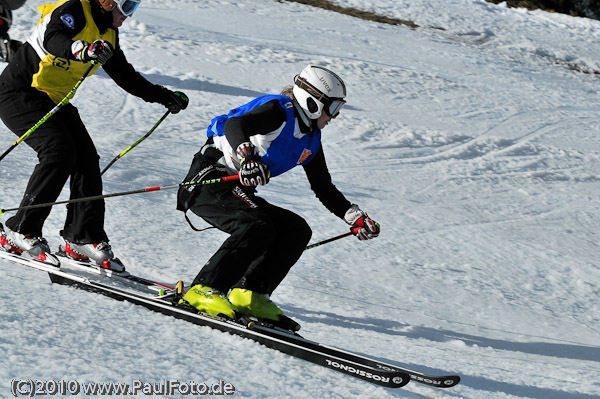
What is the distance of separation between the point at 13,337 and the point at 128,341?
529mm

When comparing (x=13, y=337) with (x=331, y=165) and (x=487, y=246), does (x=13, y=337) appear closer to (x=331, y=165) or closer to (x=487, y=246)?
(x=487, y=246)

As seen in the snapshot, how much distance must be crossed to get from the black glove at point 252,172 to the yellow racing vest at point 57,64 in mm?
1417

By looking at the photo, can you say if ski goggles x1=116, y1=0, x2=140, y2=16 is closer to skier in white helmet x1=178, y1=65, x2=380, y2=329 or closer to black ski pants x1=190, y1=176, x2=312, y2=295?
skier in white helmet x1=178, y1=65, x2=380, y2=329

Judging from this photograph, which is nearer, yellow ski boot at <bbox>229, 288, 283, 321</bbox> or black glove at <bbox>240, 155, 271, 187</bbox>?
black glove at <bbox>240, 155, 271, 187</bbox>

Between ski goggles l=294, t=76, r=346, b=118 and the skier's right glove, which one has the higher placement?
ski goggles l=294, t=76, r=346, b=118

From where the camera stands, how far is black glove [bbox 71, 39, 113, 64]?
3.86m

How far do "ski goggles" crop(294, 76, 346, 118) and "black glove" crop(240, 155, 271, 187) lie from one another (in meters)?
0.58

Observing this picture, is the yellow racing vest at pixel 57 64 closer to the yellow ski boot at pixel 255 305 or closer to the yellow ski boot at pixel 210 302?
the yellow ski boot at pixel 210 302

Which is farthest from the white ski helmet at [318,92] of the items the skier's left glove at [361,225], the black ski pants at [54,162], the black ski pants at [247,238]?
the black ski pants at [54,162]

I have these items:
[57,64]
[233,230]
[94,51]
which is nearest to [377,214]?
[233,230]

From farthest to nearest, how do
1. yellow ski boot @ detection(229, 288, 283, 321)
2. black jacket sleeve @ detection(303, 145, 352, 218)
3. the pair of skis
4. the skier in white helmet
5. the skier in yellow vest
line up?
black jacket sleeve @ detection(303, 145, 352, 218), the skier in yellow vest, yellow ski boot @ detection(229, 288, 283, 321), the skier in white helmet, the pair of skis

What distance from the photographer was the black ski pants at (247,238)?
3.78m

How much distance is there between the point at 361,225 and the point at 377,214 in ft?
10.7

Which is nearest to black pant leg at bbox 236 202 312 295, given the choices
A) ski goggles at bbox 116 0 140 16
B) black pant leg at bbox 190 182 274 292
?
black pant leg at bbox 190 182 274 292
